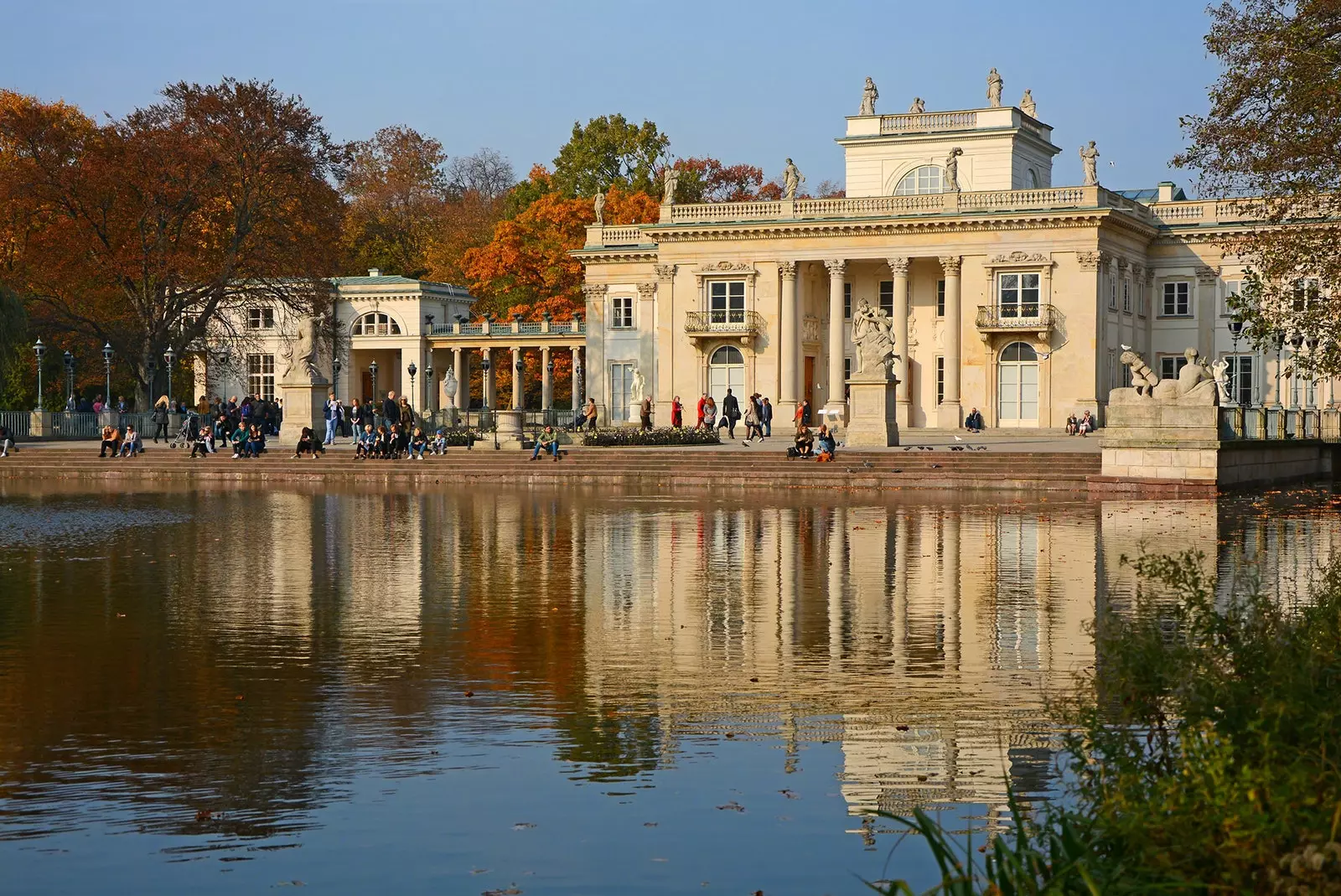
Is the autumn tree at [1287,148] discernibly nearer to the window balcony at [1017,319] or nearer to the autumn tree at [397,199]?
the window balcony at [1017,319]

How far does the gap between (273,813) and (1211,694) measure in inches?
161

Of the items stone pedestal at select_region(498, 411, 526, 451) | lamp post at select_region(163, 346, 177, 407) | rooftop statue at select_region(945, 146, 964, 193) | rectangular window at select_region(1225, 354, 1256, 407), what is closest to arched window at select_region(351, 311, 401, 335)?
lamp post at select_region(163, 346, 177, 407)

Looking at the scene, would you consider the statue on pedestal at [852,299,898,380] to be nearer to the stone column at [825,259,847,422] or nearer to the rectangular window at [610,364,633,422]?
the stone column at [825,259,847,422]

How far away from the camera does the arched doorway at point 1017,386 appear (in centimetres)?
6269

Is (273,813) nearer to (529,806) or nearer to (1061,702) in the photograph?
(529,806)

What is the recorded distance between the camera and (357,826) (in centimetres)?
703

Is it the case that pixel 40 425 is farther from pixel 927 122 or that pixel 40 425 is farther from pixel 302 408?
pixel 927 122

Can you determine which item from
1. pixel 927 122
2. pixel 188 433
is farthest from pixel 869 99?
pixel 188 433

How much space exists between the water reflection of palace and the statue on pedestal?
20.1 meters

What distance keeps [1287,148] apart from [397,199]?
248 feet

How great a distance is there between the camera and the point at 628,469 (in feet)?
124

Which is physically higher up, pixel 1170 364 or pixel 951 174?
pixel 951 174

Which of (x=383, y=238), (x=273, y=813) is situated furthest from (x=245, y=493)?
(x=383, y=238)

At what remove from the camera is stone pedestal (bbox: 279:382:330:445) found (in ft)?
161
